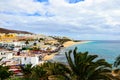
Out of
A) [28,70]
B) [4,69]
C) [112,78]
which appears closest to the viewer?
[112,78]

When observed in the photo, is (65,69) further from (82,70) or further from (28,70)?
(28,70)

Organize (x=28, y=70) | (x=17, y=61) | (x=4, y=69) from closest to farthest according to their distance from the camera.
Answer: (x=4, y=69), (x=28, y=70), (x=17, y=61)

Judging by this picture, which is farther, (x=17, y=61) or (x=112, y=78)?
(x=17, y=61)

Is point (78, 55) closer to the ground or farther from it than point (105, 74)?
farther from it

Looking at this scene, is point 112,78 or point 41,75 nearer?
point 112,78

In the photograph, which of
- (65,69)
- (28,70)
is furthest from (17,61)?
(65,69)

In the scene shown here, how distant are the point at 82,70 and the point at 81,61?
1.71 feet

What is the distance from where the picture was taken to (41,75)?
119ft

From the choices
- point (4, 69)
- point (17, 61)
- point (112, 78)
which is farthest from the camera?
point (17, 61)

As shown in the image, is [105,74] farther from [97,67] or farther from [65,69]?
[65,69]

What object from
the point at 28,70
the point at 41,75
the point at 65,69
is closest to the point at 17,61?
the point at 28,70

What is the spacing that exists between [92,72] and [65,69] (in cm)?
174

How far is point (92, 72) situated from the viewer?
643 inches

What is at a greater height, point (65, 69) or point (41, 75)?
point (65, 69)
